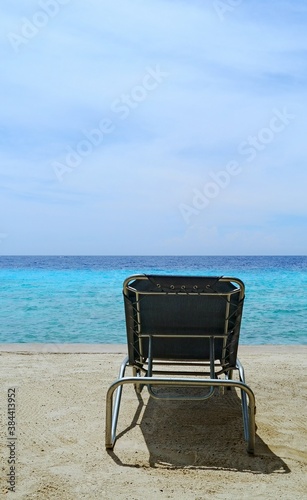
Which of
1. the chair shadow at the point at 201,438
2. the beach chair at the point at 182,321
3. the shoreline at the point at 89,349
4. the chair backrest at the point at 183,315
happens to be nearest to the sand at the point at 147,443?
the chair shadow at the point at 201,438

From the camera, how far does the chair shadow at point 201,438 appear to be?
3.03 m

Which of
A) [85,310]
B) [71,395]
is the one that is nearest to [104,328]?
[85,310]

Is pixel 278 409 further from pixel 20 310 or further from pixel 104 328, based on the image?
pixel 20 310

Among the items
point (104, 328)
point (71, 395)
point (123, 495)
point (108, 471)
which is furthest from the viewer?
point (104, 328)

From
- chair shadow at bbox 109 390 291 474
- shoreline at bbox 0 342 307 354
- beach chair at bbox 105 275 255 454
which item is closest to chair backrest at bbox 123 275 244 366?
beach chair at bbox 105 275 255 454

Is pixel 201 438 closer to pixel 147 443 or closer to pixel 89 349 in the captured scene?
pixel 147 443

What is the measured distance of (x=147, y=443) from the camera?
335cm

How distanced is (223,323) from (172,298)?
1.32ft

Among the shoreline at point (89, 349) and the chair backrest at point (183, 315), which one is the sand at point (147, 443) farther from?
the shoreline at point (89, 349)

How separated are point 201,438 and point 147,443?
14.4 inches

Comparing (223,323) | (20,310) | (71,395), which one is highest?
(223,323)

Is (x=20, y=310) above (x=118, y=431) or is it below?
below

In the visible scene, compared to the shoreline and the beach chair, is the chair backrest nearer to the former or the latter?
the beach chair

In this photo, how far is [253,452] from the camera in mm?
3164
